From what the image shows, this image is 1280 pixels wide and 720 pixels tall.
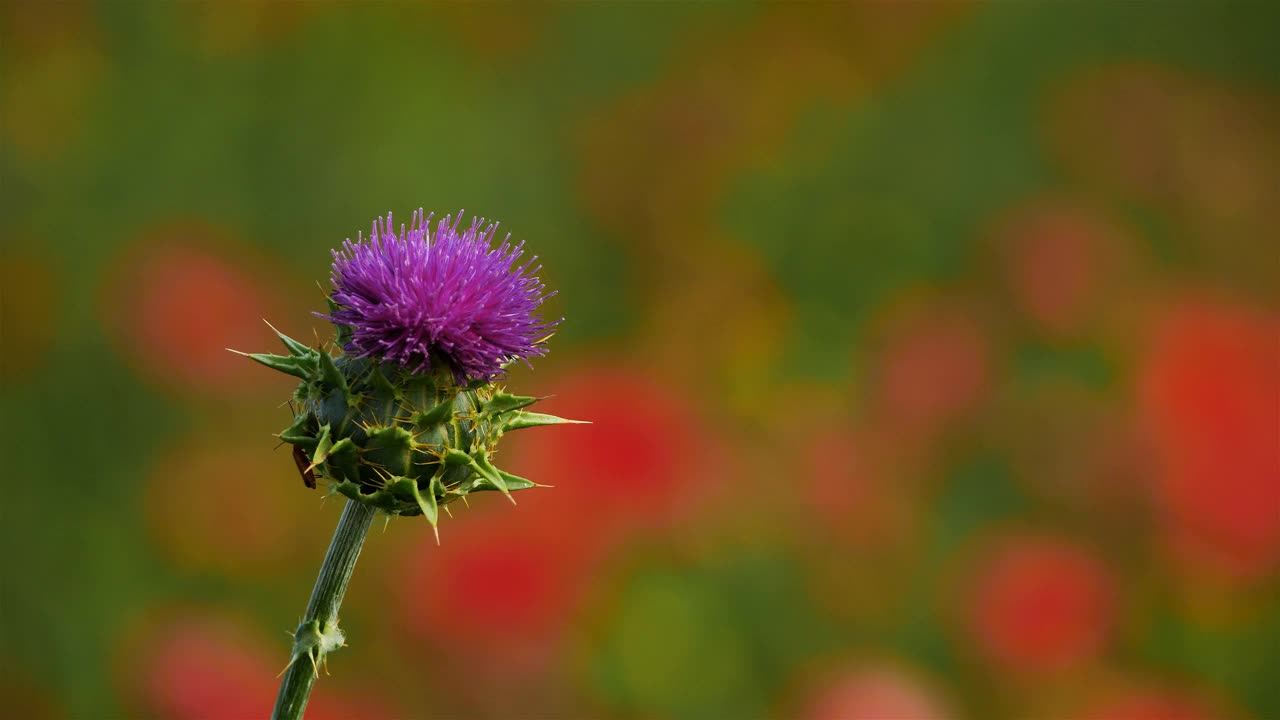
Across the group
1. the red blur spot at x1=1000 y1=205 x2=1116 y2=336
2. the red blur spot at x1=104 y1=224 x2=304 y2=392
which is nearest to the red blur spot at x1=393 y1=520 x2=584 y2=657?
the red blur spot at x1=104 y1=224 x2=304 y2=392

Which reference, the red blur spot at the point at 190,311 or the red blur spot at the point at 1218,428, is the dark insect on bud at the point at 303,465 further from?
the red blur spot at the point at 1218,428

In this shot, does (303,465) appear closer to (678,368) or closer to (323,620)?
(323,620)

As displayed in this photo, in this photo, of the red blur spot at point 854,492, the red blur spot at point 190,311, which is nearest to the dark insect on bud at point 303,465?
the red blur spot at point 190,311

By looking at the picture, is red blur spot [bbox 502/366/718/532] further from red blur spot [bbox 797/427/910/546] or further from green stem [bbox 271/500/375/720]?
green stem [bbox 271/500/375/720]

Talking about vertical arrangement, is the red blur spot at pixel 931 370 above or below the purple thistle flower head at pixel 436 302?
above

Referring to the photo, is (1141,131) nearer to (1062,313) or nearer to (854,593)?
(1062,313)

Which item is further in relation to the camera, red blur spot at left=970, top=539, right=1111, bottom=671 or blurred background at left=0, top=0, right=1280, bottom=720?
red blur spot at left=970, top=539, right=1111, bottom=671
